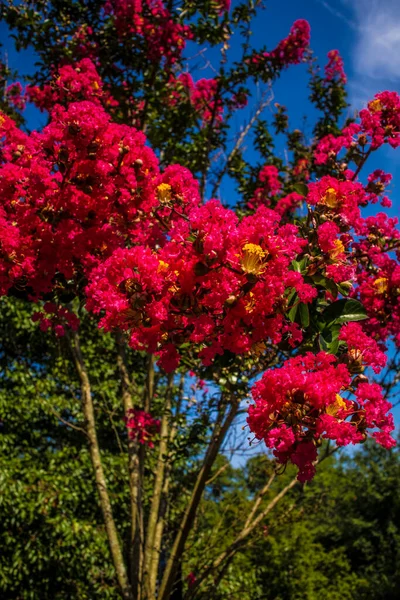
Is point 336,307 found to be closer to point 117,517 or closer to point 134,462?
point 134,462

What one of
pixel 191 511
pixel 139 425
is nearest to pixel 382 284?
pixel 191 511

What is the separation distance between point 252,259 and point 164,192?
0.84 meters

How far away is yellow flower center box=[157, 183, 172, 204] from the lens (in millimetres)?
2150

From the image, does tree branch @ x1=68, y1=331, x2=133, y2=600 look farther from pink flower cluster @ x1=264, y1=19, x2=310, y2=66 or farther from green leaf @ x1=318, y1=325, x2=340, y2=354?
pink flower cluster @ x1=264, y1=19, x2=310, y2=66

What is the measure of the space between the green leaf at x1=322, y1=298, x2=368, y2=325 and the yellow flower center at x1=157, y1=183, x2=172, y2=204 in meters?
0.83

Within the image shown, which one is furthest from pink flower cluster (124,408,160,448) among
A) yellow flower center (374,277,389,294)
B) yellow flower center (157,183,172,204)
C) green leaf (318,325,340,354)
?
green leaf (318,325,340,354)

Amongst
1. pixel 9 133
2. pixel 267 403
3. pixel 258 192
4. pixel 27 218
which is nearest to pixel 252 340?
pixel 267 403

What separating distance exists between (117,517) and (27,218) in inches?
232

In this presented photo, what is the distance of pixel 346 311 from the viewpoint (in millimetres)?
1736

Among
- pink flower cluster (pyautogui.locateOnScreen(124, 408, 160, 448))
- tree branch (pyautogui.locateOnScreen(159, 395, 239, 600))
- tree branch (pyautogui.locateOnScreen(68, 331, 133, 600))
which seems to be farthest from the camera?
pink flower cluster (pyautogui.locateOnScreen(124, 408, 160, 448))

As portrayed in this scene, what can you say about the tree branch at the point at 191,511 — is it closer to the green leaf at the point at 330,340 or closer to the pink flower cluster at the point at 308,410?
the green leaf at the point at 330,340

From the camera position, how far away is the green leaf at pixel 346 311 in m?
1.72

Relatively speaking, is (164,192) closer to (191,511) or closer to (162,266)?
(162,266)

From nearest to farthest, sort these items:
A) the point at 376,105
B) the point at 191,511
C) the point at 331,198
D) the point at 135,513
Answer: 1. the point at 331,198
2. the point at 376,105
3. the point at 191,511
4. the point at 135,513
